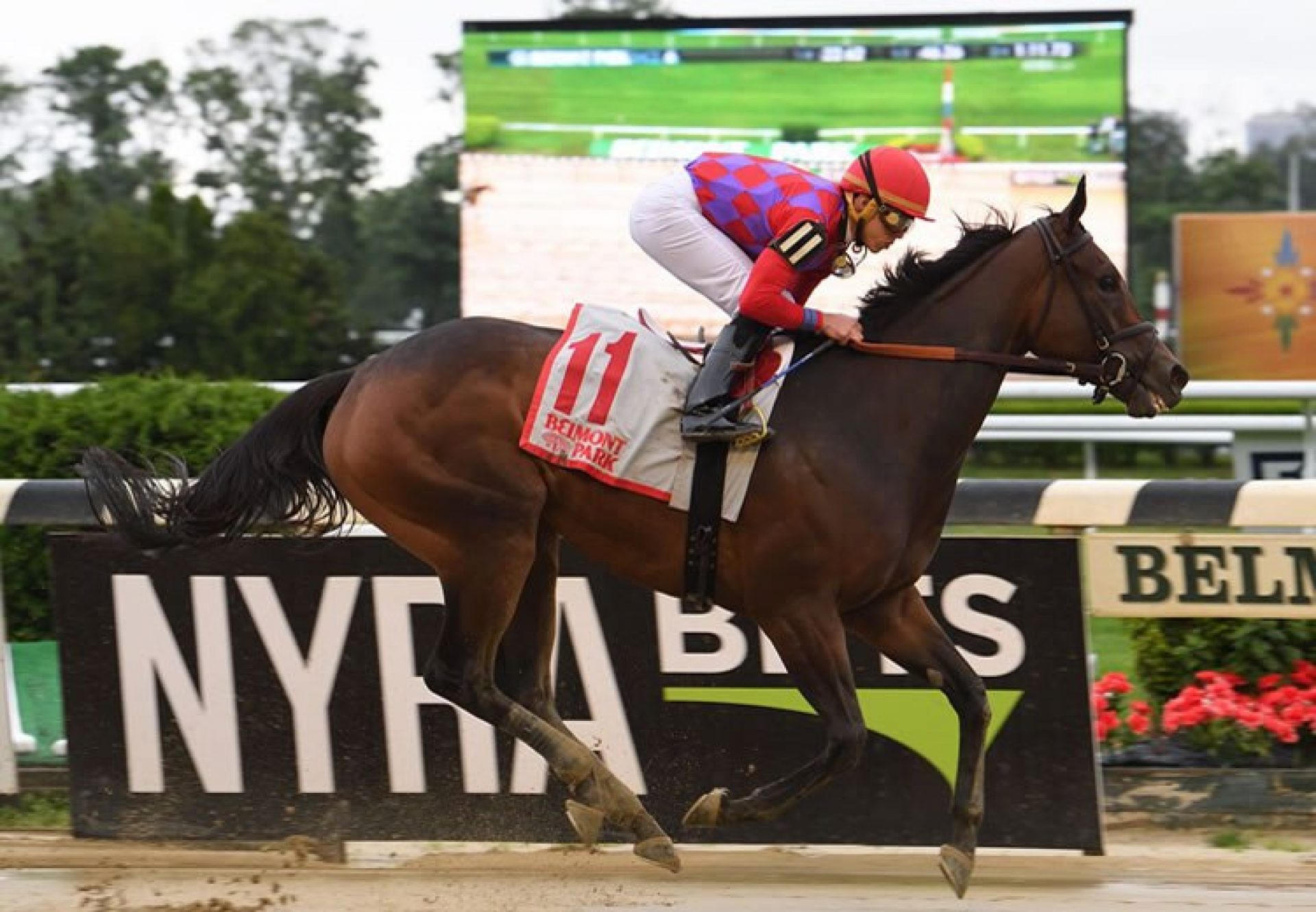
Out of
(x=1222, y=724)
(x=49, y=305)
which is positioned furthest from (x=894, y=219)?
(x=49, y=305)

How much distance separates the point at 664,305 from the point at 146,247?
10.6m

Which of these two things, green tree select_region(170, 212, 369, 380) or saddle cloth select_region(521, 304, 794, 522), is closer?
saddle cloth select_region(521, 304, 794, 522)

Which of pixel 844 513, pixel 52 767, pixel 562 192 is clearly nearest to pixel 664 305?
pixel 562 192

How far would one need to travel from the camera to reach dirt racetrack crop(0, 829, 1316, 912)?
4789 millimetres

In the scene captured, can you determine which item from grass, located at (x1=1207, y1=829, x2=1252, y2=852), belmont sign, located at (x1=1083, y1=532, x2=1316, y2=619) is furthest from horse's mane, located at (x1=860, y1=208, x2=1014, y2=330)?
grass, located at (x1=1207, y1=829, x2=1252, y2=852)

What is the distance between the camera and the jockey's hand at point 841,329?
4602mm

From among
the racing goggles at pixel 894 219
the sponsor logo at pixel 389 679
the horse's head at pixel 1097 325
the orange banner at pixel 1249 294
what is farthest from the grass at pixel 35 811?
the orange banner at pixel 1249 294

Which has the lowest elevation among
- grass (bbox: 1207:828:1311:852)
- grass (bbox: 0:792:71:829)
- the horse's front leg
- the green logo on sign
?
grass (bbox: 1207:828:1311:852)

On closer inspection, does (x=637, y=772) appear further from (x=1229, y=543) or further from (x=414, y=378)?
(x=1229, y=543)

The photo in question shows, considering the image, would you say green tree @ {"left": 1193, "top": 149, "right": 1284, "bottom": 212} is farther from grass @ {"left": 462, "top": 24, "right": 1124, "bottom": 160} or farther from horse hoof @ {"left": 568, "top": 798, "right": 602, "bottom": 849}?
horse hoof @ {"left": 568, "top": 798, "right": 602, "bottom": 849}

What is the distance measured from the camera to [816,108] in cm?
1600

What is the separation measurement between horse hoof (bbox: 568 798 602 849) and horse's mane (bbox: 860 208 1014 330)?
1.35 meters

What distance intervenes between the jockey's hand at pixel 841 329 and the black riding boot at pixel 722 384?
0.13m

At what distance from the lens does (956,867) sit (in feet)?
15.0
